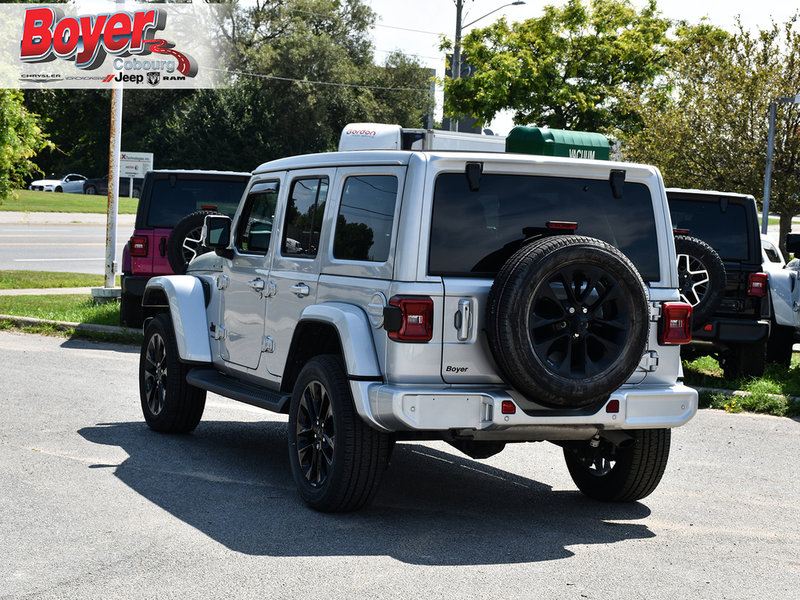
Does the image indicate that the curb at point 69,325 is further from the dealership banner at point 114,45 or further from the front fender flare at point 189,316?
the dealership banner at point 114,45

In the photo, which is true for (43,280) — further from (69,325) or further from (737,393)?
(737,393)

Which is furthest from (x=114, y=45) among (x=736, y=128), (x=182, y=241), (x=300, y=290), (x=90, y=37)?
(x=300, y=290)

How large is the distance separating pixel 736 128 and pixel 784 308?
18.7 metres

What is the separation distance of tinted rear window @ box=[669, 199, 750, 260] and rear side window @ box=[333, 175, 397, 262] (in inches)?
218

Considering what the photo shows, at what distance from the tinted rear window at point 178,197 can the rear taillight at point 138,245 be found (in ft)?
0.68

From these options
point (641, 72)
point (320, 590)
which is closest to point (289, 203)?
point (320, 590)

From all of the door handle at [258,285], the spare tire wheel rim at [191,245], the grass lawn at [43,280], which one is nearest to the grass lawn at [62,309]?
the grass lawn at [43,280]

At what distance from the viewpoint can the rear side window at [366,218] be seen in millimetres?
6219

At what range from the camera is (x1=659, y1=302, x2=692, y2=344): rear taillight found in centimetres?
634

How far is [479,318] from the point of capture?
19.4ft

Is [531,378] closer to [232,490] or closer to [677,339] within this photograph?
[677,339]

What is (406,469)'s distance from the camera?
25.5ft

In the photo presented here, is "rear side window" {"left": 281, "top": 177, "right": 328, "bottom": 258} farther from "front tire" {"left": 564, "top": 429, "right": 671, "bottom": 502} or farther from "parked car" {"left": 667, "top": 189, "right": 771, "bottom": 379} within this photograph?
"parked car" {"left": 667, "top": 189, "right": 771, "bottom": 379}

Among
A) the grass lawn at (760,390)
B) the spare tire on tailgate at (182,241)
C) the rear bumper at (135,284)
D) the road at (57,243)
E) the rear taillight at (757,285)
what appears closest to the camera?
the grass lawn at (760,390)
